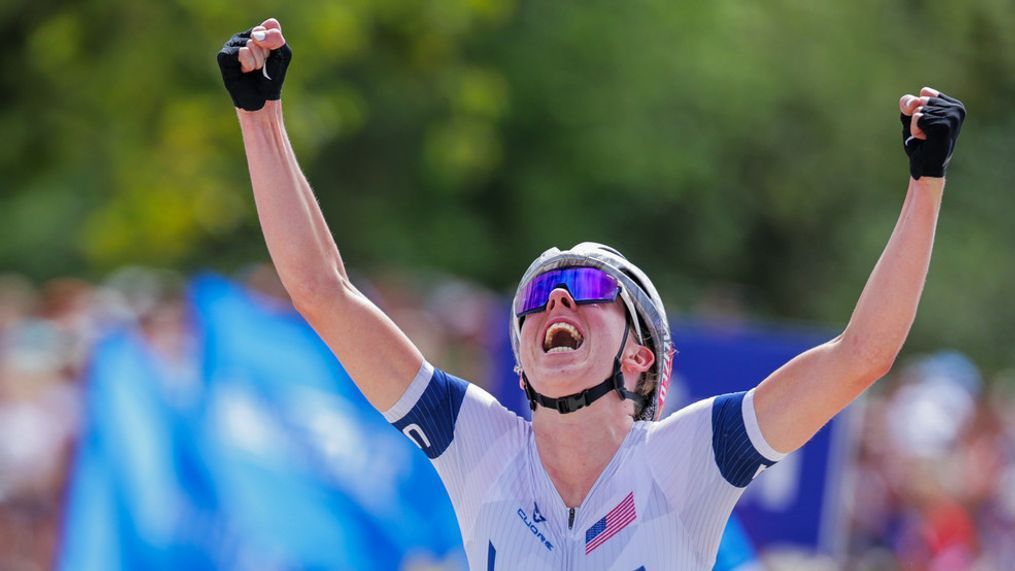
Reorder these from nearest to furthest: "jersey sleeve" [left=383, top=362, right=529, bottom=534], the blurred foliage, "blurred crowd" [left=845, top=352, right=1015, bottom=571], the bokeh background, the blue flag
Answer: "jersey sleeve" [left=383, top=362, right=529, bottom=534] < the blue flag < the bokeh background < the blurred foliage < "blurred crowd" [left=845, top=352, right=1015, bottom=571]

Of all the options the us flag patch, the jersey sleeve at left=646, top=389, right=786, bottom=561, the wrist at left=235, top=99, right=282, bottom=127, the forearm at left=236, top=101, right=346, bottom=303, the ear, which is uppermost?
the wrist at left=235, top=99, right=282, bottom=127

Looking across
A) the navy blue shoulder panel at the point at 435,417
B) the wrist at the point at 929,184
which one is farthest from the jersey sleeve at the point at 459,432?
the wrist at the point at 929,184

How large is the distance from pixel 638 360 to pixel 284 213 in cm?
91

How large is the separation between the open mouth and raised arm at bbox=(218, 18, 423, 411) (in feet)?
1.06

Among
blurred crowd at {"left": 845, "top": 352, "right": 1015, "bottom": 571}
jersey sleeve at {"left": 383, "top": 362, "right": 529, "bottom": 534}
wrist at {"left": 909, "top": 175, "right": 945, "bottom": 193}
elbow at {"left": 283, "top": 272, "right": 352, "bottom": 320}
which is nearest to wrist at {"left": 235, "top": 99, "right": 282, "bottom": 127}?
elbow at {"left": 283, "top": 272, "right": 352, "bottom": 320}

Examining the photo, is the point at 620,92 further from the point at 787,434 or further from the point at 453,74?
the point at 787,434

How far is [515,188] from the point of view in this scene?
16.8 metres

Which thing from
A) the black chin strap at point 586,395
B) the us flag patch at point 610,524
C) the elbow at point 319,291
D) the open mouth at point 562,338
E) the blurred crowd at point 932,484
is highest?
the elbow at point 319,291

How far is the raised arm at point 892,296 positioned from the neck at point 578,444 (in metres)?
0.46

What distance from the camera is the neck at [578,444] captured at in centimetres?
378

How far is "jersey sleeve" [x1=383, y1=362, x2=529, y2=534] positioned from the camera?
3838 millimetres

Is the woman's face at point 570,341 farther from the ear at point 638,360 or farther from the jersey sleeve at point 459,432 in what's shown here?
the jersey sleeve at point 459,432

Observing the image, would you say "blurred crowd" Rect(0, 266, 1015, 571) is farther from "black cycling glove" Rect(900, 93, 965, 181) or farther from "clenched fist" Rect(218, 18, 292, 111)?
"black cycling glove" Rect(900, 93, 965, 181)

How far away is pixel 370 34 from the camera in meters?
11.2
